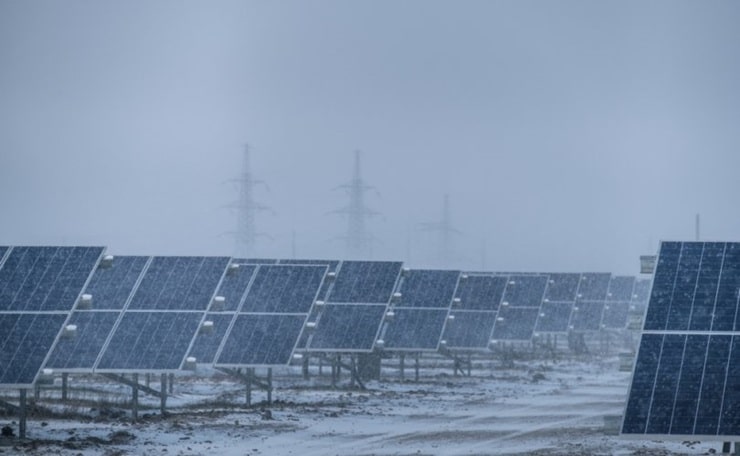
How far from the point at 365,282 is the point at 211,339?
44.4 feet

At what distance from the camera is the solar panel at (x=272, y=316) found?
4997 centimetres

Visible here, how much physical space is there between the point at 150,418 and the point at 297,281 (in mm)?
10739

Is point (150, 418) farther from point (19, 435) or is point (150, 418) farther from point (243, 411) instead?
point (19, 435)

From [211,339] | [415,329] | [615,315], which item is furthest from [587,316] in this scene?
[211,339]

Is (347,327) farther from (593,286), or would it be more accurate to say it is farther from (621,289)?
(621,289)

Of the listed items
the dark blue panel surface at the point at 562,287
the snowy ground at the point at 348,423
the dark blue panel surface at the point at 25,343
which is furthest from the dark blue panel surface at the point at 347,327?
the dark blue panel surface at the point at 562,287

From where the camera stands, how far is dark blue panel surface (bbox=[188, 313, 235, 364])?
163 ft

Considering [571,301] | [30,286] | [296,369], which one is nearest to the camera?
[30,286]

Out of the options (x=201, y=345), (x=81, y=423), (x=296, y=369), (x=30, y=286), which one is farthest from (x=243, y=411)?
(x=296, y=369)

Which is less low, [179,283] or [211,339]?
[179,283]

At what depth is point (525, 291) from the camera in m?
93.2

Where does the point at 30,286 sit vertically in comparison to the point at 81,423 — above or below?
above

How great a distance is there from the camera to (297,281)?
53.9 metres

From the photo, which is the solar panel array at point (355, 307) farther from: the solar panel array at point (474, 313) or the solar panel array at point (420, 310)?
the solar panel array at point (474, 313)
